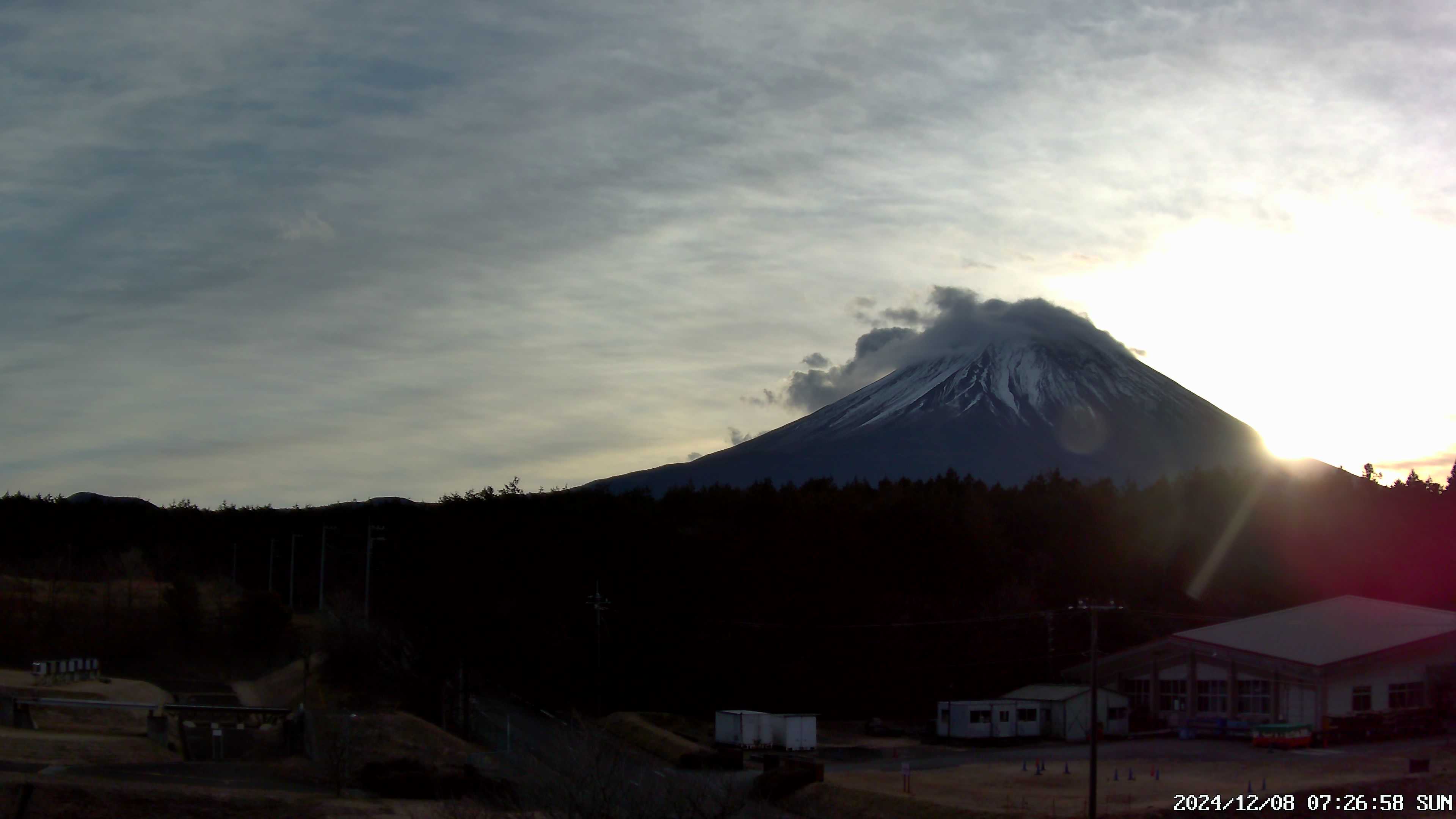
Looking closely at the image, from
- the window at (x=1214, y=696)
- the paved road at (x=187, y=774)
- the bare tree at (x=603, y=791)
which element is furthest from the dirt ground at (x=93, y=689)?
the window at (x=1214, y=696)

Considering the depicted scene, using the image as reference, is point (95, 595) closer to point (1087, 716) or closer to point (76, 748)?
point (76, 748)

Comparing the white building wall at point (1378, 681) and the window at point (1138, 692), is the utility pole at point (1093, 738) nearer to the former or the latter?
the white building wall at point (1378, 681)

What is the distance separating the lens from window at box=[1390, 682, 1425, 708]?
55719mm

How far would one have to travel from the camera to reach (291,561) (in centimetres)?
9225

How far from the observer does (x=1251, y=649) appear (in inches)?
2226

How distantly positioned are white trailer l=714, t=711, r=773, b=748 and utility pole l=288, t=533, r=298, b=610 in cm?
2950

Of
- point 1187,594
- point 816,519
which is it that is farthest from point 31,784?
point 1187,594

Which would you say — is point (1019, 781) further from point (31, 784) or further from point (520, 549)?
point (520, 549)

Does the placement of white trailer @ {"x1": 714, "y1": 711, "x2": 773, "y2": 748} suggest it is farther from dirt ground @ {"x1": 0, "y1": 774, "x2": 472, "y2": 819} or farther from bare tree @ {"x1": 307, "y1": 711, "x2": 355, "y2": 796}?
dirt ground @ {"x1": 0, "y1": 774, "x2": 472, "y2": 819}

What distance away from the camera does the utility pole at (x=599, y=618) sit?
5996cm

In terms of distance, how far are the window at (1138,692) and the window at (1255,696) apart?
4.97 m

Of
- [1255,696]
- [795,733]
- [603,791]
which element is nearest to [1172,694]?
[1255,696]

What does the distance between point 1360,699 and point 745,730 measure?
2513 centimetres

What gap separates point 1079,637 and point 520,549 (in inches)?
1251
